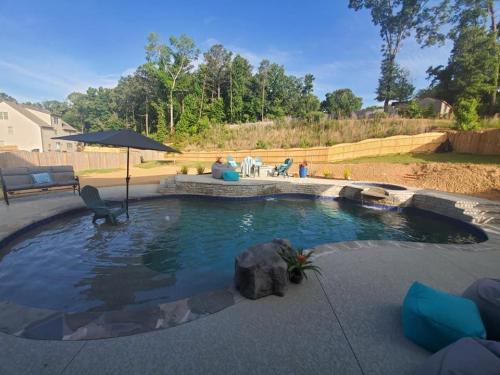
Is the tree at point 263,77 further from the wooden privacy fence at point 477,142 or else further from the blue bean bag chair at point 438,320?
the blue bean bag chair at point 438,320

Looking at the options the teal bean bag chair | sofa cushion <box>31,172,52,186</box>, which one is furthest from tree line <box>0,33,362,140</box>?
sofa cushion <box>31,172,52,186</box>

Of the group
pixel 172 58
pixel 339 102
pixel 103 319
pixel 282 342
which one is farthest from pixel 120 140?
pixel 339 102

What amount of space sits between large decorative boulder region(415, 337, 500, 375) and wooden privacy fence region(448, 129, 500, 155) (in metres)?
16.3

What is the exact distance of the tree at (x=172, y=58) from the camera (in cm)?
3156

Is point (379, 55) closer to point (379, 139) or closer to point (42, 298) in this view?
point (379, 139)

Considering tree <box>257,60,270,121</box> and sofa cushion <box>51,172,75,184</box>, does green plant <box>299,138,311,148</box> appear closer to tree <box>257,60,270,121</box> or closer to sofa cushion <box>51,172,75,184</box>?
sofa cushion <box>51,172,75,184</box>

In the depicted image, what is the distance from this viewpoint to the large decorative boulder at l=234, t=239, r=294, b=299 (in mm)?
2725

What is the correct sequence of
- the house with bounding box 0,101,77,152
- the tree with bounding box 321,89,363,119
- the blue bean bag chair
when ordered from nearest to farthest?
1. the blue bean bag chair
2. the house with bounding box 0,101,77,152
3. the tree with bounding box 321,89,363,119

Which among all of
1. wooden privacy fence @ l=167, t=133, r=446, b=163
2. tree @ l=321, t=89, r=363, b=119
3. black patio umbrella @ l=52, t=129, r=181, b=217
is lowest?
black patio umbrella @ l=52, t=129, r=181, b=217

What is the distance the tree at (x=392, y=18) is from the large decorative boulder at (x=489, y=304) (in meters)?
27.3

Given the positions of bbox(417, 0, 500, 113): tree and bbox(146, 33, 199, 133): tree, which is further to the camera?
bbox(146, 33, 199, 133): tree

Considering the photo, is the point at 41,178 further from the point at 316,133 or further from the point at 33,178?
the point at 316,133

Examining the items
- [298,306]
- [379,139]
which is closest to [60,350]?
[298,306]

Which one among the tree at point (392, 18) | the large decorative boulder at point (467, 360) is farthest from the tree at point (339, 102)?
the large decorative boulder at point (467, 360)
